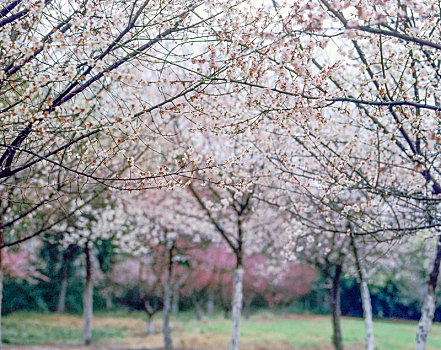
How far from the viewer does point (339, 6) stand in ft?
12.2

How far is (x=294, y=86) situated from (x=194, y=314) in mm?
28901

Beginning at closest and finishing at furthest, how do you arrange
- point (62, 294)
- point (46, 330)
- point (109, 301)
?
point (46, 330)
point (62, 294)
point (109, 301)

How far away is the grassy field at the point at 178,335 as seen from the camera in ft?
60.2

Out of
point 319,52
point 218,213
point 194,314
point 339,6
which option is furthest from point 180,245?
point 339,6

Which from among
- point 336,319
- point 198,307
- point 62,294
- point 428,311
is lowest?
point 198,307

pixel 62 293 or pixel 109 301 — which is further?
pixel 109 301

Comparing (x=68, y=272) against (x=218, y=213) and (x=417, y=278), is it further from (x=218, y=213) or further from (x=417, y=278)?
(x=417, y=278)

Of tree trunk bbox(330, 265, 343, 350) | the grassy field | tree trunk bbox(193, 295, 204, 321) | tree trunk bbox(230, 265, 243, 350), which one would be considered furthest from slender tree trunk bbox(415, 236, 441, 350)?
tree trunk bbox(193, 295, 204, 321)

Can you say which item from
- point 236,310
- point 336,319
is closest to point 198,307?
point 336,319

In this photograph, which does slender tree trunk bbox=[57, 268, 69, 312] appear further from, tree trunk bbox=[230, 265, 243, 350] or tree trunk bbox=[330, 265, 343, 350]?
tree trunk bbox=[230, 265, 243, 350]

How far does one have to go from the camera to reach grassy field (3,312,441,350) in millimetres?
18344

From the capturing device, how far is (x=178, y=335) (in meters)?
20.6

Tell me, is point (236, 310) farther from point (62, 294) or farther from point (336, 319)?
point (62, 294)

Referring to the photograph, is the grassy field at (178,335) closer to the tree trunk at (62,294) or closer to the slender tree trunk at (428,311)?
the tree trunk at (62,294)
